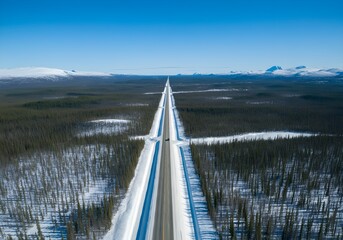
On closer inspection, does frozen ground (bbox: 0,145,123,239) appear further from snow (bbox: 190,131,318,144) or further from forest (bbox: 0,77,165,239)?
snow (bbox: 190,131,318,144)

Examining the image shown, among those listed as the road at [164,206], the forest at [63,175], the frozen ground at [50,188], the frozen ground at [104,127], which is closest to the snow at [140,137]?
the forest at [63,175]

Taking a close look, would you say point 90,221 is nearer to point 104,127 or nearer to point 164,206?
point 164,206

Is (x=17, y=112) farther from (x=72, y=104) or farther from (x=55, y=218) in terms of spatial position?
→ (x=55, y=218)

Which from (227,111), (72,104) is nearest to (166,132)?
(227,111)

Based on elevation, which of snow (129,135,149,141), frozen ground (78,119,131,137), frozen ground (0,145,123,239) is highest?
frozen ground (78,119,131,137)

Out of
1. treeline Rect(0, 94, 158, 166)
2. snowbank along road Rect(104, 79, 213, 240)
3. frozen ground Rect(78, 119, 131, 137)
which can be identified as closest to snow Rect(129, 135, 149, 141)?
treeline Rect(0, 94, 158, 166)

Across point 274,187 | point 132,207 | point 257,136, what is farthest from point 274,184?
point 257,136
